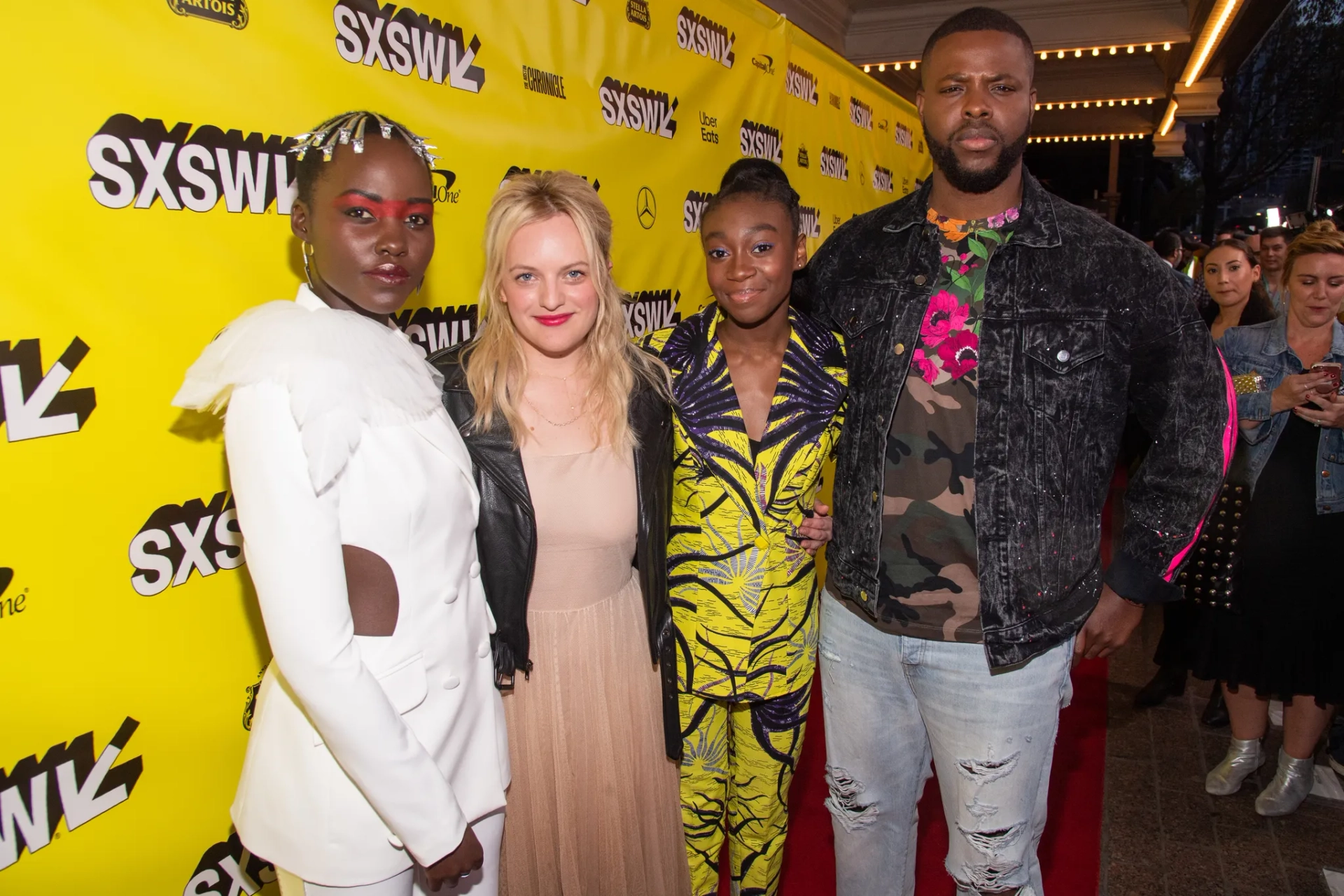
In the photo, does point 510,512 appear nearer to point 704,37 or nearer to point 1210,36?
point 704,37

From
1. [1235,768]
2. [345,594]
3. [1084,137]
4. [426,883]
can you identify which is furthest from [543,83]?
[1084,137]

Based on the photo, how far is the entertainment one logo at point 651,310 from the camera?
3.40 metres

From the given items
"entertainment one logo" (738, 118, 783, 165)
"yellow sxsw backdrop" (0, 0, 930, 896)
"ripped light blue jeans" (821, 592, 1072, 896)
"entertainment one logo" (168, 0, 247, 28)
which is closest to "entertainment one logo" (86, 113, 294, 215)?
"yellow sxsw backdrop" (0, 0, 930, 896)

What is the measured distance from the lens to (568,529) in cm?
186

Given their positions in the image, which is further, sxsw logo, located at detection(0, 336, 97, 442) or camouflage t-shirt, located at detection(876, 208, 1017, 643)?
camouflage t-shirt, located at detection(876, 208, 1017, 643)

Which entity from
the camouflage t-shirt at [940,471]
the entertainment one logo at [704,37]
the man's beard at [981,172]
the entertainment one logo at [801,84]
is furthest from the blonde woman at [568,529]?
the entertainment one logo at [801,84]

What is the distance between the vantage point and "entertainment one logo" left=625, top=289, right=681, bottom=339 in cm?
340

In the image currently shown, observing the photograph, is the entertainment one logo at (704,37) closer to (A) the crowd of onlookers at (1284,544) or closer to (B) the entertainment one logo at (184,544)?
(A) the crowd of onlookers at (1284,544)

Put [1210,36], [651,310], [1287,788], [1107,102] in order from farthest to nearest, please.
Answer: [1107,102], [1210,36], [651,310], [1287,788]

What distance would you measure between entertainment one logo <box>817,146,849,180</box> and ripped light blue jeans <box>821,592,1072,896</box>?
397 centimetres

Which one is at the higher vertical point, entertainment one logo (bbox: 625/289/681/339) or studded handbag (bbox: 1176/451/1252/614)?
entertainment one logo (bbox: 625/289/681/339)

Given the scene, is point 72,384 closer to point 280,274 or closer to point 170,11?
point 280,274

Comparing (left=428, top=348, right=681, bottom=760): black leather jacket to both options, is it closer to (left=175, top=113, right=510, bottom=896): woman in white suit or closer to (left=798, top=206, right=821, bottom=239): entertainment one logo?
(left=175, top=113, right=510, bottom=896): woman in white suit

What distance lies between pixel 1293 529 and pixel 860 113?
13.9 feet
